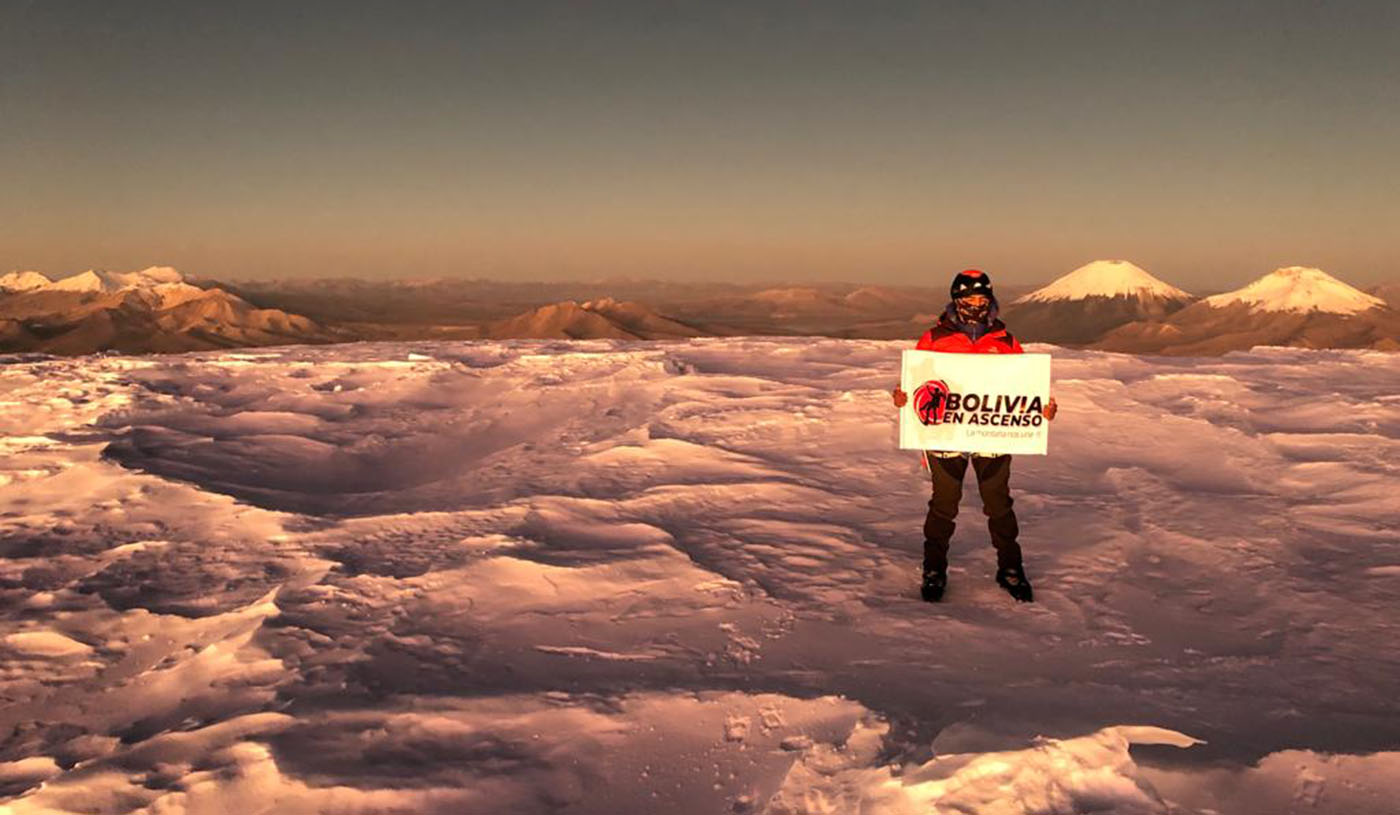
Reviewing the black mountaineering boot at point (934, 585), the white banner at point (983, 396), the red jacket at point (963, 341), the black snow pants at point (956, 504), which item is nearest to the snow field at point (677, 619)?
the black mountaineering boot at point (934, 585)

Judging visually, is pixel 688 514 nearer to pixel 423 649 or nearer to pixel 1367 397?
pixel 423 649

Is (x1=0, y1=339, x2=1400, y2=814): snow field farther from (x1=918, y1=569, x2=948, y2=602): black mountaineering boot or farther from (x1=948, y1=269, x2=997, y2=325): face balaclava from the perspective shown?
(x1=948, y1=269, x2=997, y2=325): face balaclava

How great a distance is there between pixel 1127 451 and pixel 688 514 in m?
4.28

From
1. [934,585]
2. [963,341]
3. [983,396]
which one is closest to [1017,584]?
[934,585]

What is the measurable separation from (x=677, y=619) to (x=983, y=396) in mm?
1841

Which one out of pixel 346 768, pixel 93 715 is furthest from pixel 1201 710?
pixel 93 715

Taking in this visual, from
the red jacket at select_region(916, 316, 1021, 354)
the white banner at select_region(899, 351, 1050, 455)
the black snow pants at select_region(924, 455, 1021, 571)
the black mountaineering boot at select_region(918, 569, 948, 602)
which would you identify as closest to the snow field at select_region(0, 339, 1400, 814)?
the black mountaineering boot at select_region(918, 569, 948, 602)

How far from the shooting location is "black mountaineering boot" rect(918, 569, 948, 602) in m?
4.10

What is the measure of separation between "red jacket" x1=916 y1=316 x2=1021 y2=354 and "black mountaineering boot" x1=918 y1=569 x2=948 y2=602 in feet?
3.75

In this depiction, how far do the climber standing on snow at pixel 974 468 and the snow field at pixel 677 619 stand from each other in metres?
0.18

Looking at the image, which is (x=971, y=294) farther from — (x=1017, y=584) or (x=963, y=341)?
(x=1017, y=584)

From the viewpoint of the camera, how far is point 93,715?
3.11 metres

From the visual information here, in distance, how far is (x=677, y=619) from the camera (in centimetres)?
380

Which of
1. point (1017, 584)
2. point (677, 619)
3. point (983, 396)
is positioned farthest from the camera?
point (1017, 584)
